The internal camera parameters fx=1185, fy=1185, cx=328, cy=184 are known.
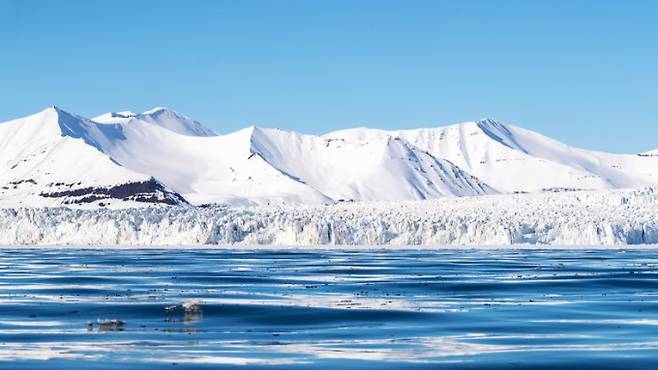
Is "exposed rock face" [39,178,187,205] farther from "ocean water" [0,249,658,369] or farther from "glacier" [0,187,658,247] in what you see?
"ocean water" [0,249,658,369]

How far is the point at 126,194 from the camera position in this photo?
152500 mm

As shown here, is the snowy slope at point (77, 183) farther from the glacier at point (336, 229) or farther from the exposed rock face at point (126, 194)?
the glacier at point (336, 229)

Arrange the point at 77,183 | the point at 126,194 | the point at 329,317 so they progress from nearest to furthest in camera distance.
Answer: the point at 329,317, the point at 126,194, the point at 77,183

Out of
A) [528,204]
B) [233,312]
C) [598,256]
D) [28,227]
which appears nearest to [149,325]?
[233,312]

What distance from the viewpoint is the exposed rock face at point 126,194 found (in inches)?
5851

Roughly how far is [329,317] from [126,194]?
133 m

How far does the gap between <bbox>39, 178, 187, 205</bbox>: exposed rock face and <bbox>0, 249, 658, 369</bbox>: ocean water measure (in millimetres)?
110124

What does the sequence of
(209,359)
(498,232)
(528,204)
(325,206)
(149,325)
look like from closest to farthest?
(209,359)
(149,325)
(498,232)
(528,204)
(325,206)

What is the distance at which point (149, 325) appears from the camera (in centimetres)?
2064

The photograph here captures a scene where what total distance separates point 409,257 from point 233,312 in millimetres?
26948

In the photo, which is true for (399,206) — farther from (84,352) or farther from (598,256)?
(84,352)

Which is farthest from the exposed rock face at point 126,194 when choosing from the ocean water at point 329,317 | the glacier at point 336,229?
the ocean water at point 329,317

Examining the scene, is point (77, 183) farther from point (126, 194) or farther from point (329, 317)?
point (329, 317)

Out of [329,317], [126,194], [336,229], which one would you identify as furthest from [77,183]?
[329,317]
